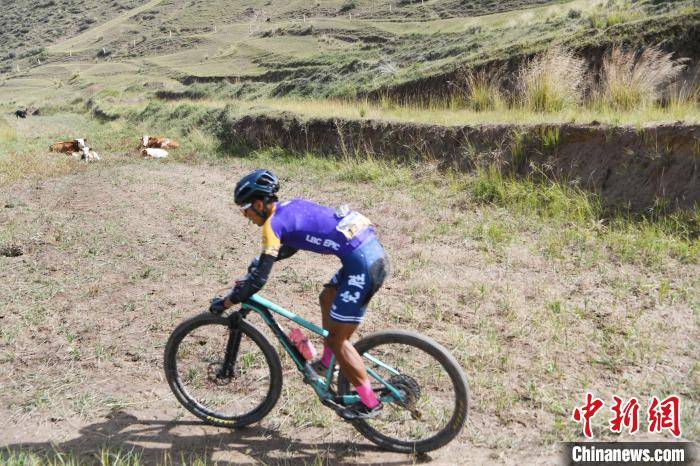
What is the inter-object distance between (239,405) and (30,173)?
12310 millimetres

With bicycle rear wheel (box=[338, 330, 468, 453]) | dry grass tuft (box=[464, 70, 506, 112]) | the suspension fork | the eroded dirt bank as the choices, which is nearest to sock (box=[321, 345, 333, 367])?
bicycle rear wheel (box=[338, 330, 468, 453])

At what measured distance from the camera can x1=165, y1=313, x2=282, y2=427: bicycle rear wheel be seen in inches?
158

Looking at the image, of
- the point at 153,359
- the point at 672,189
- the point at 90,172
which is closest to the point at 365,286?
the point at 153,359

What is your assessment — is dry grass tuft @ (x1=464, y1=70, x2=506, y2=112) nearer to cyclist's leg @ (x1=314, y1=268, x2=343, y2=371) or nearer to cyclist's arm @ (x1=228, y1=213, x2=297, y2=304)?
cyclist's leg @ (x1=314, y1=268, x2=343, y2=371)

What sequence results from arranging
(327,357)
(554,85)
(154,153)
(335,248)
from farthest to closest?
(154,153)
(554,85)
(327,357)
(335,248)

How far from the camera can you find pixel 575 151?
8.22m

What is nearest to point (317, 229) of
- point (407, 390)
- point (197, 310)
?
point (407, 390)

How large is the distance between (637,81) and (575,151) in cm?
209

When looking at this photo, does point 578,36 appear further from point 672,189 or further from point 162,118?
point 162,118

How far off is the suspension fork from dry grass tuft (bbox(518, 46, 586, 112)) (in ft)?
A: 26.0

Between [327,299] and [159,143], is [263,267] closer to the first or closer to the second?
[327,299]

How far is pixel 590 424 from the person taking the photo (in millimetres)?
3777

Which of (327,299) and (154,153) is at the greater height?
(327,299)

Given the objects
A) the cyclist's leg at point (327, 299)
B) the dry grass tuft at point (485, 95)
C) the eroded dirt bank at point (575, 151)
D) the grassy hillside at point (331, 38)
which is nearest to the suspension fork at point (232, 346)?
the cyclist's leg at point (327, 299)
